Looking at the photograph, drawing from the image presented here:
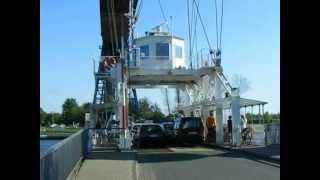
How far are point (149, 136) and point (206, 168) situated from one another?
13.6 meters

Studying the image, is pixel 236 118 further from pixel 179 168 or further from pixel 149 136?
pixel 179 168

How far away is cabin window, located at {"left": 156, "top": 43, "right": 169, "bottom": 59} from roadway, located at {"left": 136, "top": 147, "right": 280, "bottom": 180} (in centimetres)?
1485

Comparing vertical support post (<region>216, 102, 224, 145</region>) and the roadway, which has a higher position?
vertical support post (<region>216, 102, 224, 145</region>)

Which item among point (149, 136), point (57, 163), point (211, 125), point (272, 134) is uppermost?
point (211, 125)

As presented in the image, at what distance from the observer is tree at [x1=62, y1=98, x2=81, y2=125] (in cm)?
7162

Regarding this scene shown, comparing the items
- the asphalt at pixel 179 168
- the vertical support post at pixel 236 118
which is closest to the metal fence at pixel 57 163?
the asphalt at pixel 179 168

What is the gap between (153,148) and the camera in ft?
103

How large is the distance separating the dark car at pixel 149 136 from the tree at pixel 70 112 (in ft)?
127

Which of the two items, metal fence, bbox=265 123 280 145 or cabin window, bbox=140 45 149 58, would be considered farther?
cabin window, bbox=140 45 149 58

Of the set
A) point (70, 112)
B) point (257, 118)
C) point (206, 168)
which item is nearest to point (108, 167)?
point (206, 168)

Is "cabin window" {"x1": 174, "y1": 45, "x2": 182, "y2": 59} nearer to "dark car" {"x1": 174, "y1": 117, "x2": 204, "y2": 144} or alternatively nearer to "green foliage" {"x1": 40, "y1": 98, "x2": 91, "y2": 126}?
"dark car" {"x1": 174, "y1": 117, "x2": 204, "y2": 144}

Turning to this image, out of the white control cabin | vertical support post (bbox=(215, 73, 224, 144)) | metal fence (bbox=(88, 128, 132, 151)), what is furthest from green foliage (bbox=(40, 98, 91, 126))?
metal fence (bbox=(88, 128, 132, 151))

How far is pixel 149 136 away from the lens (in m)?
32.2
